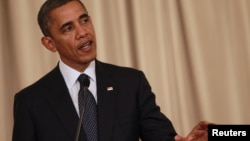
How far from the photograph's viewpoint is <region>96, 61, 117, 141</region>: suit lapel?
1891mm

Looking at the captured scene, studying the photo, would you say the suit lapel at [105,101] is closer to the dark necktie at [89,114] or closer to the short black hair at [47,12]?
the dark necktie at [89,114]

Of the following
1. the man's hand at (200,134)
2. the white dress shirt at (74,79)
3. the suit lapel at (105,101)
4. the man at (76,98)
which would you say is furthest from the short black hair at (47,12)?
the man's hand at (200,134)

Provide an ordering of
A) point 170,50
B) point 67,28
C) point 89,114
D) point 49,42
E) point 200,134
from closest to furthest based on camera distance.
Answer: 1. point 200,134
2. point 89,114
3. point 67,28
4. point 49,42
5. point 170,50

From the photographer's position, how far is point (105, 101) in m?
1.95

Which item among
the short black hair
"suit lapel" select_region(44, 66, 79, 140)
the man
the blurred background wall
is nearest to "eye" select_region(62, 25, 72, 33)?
Answer: the man

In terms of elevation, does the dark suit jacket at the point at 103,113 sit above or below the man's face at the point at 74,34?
below

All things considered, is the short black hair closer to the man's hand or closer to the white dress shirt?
the white dress shirt

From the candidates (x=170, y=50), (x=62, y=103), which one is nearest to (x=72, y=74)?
(x=62, y=103)

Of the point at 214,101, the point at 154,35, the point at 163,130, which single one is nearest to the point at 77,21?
the point at 163,130

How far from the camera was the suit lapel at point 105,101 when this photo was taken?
6.20 feet

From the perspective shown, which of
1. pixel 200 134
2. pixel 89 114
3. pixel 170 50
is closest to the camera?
pixel 200 134

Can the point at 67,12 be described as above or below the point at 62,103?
above

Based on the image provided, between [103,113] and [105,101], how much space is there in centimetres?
6

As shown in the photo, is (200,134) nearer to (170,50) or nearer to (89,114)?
(89,114)
